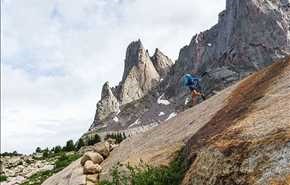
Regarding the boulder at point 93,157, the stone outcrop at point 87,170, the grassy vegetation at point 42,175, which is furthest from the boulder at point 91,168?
the grassy vegetation at point 42,175

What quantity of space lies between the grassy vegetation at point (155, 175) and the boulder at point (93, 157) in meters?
5.43

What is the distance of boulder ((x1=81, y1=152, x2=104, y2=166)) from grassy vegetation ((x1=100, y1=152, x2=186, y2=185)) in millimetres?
5426

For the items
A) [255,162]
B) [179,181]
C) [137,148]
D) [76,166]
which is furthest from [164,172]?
[76,166]

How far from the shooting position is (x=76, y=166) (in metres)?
21.6

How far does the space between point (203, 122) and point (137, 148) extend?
3.82 meters

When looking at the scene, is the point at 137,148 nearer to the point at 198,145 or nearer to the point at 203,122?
the point at 203,122

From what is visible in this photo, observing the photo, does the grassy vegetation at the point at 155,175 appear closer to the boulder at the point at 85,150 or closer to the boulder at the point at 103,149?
the boulder at the point at 103,149

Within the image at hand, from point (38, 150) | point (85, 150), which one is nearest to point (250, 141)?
point (85, 150)

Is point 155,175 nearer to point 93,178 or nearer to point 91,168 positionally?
point 93,178

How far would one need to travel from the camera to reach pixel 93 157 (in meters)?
22.0

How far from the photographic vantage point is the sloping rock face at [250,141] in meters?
10.0

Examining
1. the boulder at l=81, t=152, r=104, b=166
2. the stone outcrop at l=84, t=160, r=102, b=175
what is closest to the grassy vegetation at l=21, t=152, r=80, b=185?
the boulder at l=81, t=152, r=104, b=166

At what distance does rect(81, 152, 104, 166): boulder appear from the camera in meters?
21.5

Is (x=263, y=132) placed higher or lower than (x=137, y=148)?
lower
